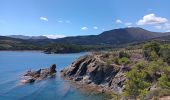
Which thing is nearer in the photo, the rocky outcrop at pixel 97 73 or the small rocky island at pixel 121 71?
the small rocky island at pixel 121 71

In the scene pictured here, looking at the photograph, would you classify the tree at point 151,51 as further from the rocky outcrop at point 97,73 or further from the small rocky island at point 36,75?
the small rocky island at point 36,75

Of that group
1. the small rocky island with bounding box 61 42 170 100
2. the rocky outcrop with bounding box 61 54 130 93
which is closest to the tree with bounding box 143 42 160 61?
the small rocky island with bounding box 61 42 170 100

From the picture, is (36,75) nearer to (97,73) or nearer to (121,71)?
(97,73)

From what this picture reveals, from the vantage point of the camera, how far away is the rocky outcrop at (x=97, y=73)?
122 metres

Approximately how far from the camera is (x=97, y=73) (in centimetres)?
13550

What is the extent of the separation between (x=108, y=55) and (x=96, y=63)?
2139 centimetres

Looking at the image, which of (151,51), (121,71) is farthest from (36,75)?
(151,51)

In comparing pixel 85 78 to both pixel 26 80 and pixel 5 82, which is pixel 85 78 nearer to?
pixel 26 80

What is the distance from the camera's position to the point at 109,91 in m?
117

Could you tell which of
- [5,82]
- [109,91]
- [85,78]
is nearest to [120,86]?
[109,91]

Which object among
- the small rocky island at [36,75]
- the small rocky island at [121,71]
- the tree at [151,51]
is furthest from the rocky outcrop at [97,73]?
the tree at [151,51]

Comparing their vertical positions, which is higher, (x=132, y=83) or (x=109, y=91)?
(x=132, y=83)

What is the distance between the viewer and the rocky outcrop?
400ft

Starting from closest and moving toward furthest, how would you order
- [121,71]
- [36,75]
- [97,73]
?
[121,71], [97,73], [36,75]
